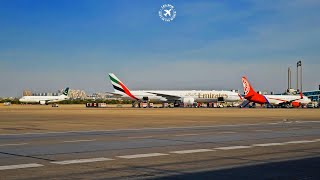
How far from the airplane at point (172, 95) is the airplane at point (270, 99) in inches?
312

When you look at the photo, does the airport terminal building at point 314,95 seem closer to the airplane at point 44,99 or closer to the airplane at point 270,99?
the airplane at point 270,99

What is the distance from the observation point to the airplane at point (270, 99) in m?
105

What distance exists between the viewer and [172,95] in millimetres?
109812

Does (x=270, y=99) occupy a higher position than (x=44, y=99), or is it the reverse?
(x=44, y=99)

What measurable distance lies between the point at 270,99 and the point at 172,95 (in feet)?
74.1

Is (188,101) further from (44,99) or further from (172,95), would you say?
(44,99)

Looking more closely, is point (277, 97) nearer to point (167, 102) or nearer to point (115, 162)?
point (167, 102)

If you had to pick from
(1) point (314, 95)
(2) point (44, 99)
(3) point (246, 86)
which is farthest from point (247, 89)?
(1) point (314, 95)

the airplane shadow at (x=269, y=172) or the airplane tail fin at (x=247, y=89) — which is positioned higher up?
the airplane tail fin at (x=247, y=89)

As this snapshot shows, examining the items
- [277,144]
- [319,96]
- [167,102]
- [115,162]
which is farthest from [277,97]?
[115,162]

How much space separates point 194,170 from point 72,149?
6132mm

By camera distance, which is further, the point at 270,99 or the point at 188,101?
the point at 270,99

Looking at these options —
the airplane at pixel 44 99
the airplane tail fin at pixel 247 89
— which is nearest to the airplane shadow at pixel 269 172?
the airplane tail fin at pixel 247 89

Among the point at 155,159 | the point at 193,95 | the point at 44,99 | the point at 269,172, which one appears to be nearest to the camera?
the point at 269,172
